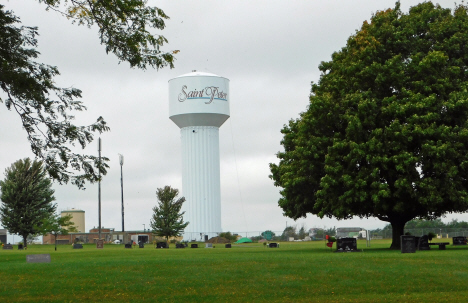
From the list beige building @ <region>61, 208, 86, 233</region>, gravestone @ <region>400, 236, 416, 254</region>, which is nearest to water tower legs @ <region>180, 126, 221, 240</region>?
beige building @ <region>61, 208, 86, 233</region>

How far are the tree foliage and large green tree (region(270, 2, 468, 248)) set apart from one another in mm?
38515

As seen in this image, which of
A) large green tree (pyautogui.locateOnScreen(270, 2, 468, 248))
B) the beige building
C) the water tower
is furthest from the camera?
the beige building

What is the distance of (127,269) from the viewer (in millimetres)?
24203

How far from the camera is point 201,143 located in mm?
89938

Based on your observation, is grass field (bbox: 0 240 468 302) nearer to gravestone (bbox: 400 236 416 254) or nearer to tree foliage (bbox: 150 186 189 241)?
gravestone (bbox: 400 236 416 254)

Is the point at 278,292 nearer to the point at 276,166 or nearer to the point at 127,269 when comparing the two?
the point at 127,269

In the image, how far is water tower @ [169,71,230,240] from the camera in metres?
87.2

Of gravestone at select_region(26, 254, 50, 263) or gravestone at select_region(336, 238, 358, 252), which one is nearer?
gravestone at select_region(26, 254, 50, 263)

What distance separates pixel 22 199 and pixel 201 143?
87.8ft

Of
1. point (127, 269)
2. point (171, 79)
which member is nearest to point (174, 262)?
point (127, 269)

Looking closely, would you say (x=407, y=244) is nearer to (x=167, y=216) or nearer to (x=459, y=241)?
(x=459, y=241)

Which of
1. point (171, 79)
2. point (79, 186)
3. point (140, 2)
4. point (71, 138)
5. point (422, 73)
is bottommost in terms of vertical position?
point (79, 186)

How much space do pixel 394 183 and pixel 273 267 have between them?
50.2 ft

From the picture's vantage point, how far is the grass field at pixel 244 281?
18.3 meters
